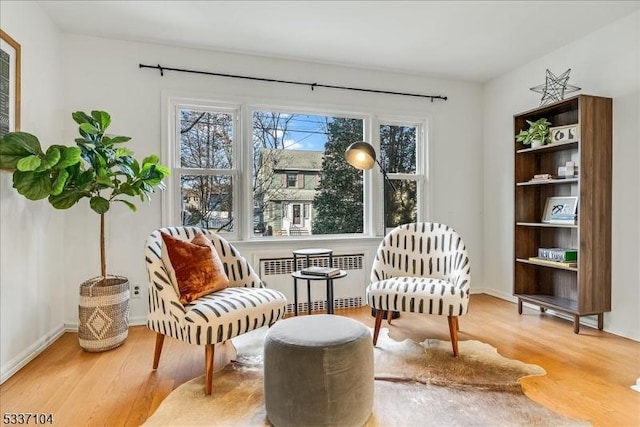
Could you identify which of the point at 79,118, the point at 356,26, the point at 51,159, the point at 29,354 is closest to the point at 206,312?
the point at 51,159

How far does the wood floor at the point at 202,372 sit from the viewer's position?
5.82 ft

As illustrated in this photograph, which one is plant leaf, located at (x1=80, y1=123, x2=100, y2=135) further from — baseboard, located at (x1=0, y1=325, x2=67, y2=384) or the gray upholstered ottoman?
the gray upholstered ottoman

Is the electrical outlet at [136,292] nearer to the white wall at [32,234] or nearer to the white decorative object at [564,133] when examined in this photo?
the white wall at [32,234]

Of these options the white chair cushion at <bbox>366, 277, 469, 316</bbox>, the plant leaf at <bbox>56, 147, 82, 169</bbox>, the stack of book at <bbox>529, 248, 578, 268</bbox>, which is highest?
the plant leaf at <bbox>56, 147, 82, 169</bbox>

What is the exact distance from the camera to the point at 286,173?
3602 mm

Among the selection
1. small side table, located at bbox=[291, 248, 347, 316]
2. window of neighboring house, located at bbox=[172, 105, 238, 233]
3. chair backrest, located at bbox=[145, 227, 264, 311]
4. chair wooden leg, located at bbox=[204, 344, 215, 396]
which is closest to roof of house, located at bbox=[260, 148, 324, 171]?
window of neighboring house, located at bbox=[172, 105, 238, 233]

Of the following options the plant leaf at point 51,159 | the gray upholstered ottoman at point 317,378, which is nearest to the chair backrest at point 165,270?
the plant leaf at point 51,159

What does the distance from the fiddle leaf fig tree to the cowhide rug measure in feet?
4.38

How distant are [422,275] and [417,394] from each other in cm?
115

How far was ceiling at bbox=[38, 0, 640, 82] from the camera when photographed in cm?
261

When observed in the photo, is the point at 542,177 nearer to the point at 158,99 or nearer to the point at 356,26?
the point at 356,26

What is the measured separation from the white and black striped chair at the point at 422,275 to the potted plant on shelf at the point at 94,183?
1.82 metres

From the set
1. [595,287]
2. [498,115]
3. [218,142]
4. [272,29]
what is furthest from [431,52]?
[595,287]

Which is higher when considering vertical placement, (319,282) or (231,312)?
(231,312)
